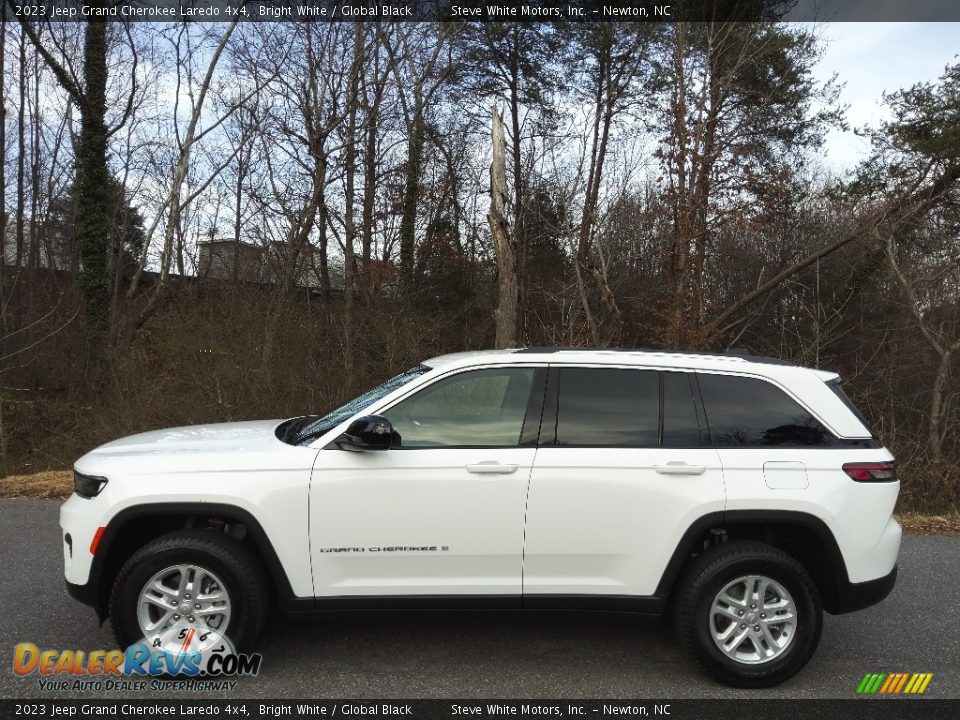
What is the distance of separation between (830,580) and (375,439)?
2.52 meters

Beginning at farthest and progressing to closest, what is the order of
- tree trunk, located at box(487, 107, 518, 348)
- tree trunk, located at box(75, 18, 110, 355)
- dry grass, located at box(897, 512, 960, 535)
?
tree trunk, located at box(75, 18, 110, 355), tree trunk, located at box(487, 107, 518, 348), dry grass, located at box(897, 512, 960, 535)

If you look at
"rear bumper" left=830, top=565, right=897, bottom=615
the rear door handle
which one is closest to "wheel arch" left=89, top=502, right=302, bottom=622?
the rear door handle

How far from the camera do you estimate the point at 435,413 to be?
3.96m

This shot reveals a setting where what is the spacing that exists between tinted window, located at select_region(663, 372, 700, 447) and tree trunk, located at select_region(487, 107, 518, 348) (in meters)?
8.41

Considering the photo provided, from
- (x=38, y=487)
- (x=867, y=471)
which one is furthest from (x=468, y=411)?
(x=38, y=487)

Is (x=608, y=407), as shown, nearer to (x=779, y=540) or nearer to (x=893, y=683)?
(x=779, y=540)

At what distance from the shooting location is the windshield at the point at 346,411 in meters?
3.99

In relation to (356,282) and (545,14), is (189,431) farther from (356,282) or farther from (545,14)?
(545,14)

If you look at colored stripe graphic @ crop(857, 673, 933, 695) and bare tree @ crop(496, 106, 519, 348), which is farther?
bare tree @ crop(496, 106, 519, 348)

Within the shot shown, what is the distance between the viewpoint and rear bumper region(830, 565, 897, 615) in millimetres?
3799

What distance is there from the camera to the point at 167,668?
3.67 metres

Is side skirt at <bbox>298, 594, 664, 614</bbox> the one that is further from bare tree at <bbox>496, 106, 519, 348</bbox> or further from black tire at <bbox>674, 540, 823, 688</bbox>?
bare tree at <bbox>496, 106, 519, 348</bbox>

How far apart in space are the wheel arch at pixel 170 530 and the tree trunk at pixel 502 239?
8.74m

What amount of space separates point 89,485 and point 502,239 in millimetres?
9329
